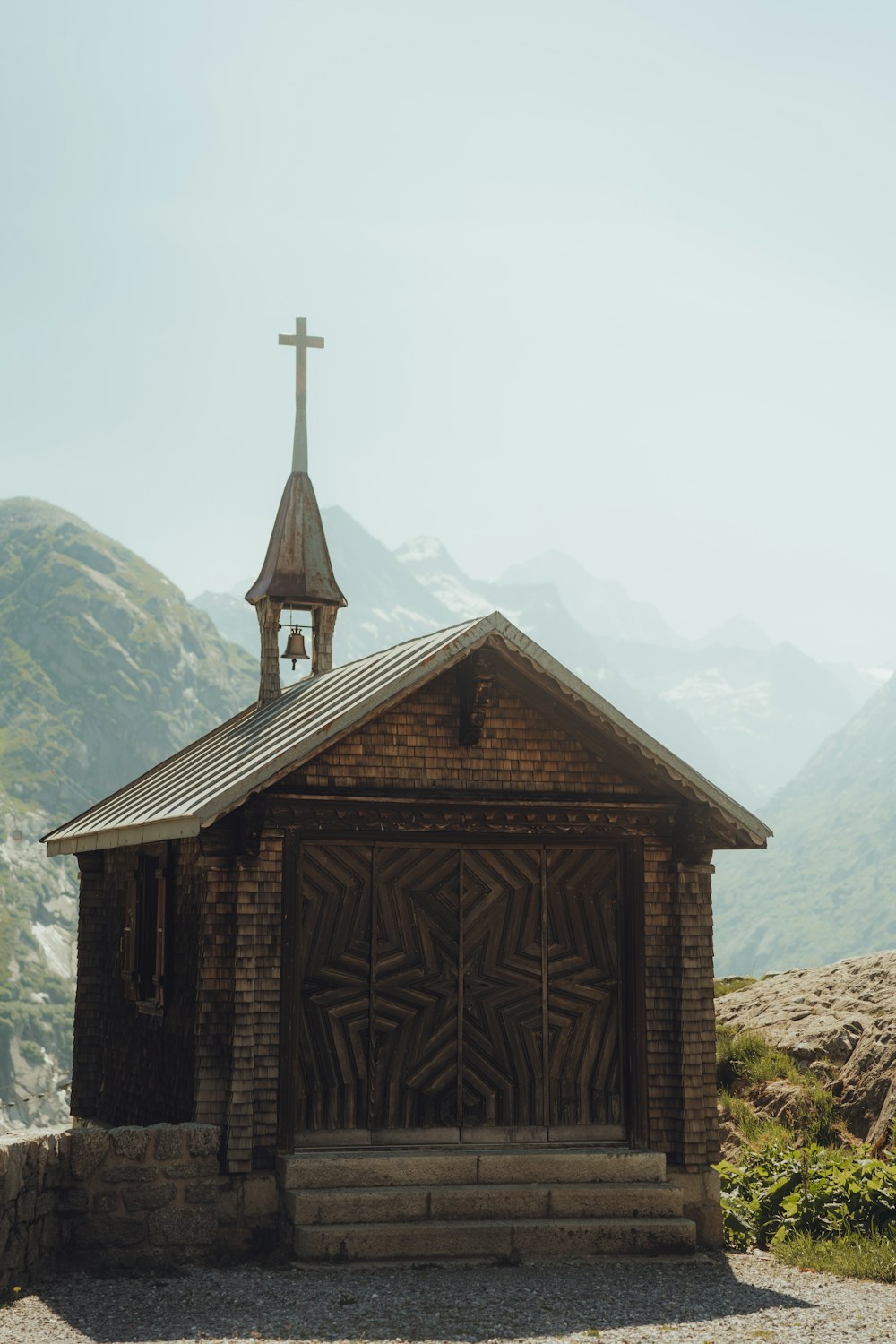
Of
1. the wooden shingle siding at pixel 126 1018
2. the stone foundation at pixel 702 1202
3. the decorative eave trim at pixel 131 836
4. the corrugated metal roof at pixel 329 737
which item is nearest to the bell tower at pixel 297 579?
the decorative eave trim at pixel 131 836

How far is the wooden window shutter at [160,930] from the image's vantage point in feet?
45.1

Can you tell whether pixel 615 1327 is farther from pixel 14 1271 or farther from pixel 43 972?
pixel 43 972

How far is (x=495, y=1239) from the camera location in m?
12.1

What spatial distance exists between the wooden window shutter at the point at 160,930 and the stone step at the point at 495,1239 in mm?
2891

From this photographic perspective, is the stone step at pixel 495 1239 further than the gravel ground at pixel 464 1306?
Yes

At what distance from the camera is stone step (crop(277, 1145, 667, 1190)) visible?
1219 cm

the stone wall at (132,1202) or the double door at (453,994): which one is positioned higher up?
the double door at (453,994)

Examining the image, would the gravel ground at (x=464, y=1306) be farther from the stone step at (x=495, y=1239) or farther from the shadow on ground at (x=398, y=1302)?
the stone step at (x=495, y=1239)

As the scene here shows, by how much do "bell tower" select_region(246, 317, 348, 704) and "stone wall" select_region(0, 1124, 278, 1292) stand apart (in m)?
7.60

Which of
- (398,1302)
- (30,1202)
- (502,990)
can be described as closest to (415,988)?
(502,990)

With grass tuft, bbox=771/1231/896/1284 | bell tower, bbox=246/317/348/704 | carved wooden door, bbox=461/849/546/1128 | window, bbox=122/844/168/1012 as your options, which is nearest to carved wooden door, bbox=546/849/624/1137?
carved wooden door, bbox=461/849/546/1128

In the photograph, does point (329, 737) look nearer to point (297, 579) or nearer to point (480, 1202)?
point (480, 1202)

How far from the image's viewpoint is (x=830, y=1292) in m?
11.4

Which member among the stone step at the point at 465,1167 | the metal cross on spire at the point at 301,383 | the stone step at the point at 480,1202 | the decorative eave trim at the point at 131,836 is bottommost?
the stone step at the point at 480,1202
